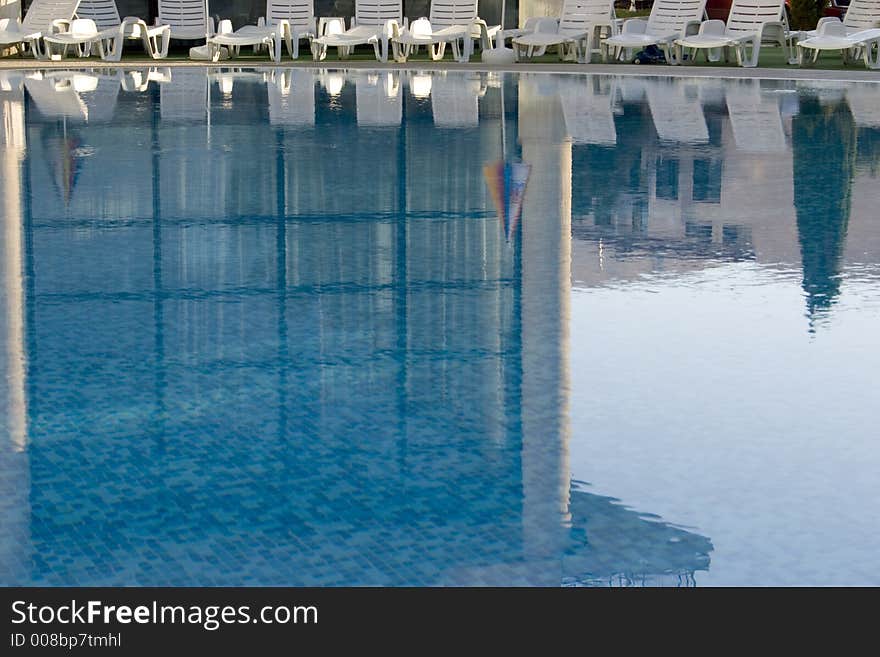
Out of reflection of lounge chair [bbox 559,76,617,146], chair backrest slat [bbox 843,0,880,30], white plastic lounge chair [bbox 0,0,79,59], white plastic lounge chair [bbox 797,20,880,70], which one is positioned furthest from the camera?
white plastic lounge chair [bbox 0,0,79,59]

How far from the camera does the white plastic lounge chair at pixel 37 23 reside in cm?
1916

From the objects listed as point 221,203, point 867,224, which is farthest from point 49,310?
point 867,224

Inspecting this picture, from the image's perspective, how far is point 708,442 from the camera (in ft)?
13.0

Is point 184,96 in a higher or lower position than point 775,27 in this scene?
lower

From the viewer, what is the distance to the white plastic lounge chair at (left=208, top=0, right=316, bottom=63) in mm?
19031

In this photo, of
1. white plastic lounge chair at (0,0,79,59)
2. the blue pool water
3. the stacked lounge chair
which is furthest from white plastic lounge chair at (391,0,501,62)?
the blue pool water

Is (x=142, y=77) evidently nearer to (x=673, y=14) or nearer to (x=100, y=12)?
(x=100, y=12)

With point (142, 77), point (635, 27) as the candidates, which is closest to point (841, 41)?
point (635, 27)

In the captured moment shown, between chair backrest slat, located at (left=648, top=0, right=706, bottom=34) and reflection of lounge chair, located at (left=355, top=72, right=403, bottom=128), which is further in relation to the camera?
chair backrest slat, located at (left=648, top=0, right=706, bottom=34)

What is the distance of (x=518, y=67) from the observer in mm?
18031

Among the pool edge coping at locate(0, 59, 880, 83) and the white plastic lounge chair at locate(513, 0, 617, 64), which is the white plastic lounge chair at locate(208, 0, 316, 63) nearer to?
the pool edge coping at locate(0, 59, 880, 83)

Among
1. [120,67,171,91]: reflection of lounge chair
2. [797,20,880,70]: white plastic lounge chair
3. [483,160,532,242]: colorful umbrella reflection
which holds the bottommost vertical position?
[483,160,532,242]: colorful umbrella reflection

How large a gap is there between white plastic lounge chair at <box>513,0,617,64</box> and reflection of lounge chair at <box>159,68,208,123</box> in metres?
4.03

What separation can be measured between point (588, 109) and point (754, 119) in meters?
1.56
